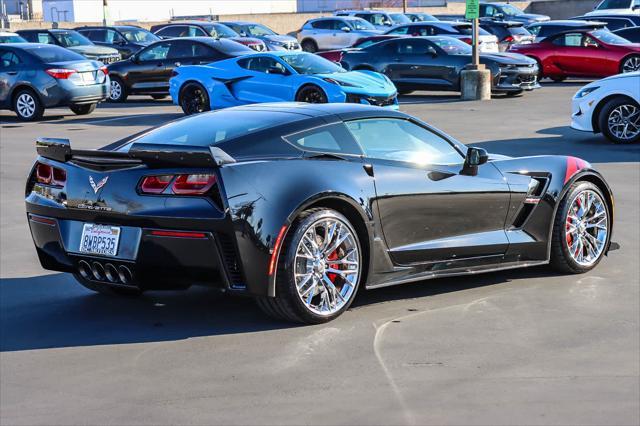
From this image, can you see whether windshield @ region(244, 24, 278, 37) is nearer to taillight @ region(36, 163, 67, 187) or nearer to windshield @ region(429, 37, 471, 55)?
windshield @ region(429, 37, 471, 55)

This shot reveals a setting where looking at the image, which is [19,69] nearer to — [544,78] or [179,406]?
[544,78]

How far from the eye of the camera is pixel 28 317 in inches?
288

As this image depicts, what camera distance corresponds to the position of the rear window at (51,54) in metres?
22.5

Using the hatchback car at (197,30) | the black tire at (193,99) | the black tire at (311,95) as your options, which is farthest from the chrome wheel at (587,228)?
the hatchback car at (197,30)

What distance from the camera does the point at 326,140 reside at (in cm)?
722

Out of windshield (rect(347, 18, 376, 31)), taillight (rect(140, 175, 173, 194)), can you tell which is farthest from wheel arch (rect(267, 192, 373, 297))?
windshield (rect(347, 18, 376, 31))

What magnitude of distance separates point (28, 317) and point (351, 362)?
233cm

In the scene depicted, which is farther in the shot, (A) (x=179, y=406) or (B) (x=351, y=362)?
(B) (x=351, y=362)

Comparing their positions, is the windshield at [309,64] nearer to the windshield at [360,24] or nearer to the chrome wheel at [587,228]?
the chrome wheel at [587,228]

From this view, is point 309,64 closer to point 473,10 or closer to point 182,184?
point 473,10

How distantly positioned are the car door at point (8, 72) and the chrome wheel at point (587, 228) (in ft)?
53.0

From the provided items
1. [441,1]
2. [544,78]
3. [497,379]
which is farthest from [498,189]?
[441,1]

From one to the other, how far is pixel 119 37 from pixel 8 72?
1490 centimetres

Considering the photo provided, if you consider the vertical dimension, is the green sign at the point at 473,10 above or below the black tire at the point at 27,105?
above
